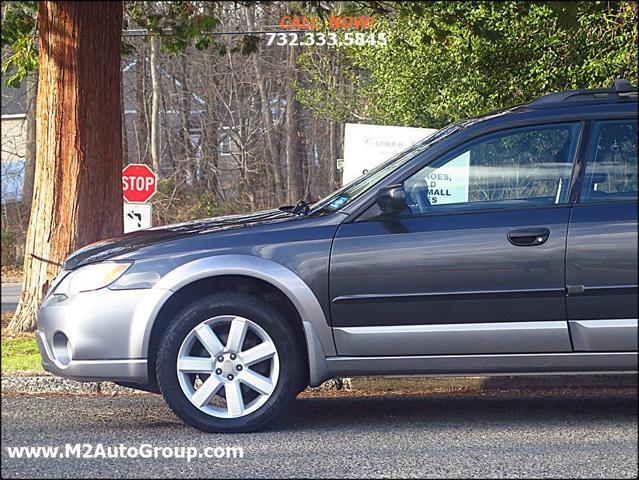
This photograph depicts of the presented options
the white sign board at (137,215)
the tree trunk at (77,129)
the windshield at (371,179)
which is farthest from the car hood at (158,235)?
the white sign board at (137,215)

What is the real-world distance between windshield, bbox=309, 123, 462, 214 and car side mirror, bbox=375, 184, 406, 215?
0.95 feet

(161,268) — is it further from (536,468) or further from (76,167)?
(76,167)

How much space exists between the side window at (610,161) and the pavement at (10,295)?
1031cm

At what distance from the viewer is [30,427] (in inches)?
252

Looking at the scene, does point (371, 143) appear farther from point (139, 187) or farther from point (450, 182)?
point (450, 182)

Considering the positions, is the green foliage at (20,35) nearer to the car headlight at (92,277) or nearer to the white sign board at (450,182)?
the car headlight at (92,277)

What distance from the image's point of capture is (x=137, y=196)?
13547 mm

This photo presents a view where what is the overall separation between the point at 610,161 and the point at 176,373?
8.57ft

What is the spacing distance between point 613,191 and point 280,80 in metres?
24.6

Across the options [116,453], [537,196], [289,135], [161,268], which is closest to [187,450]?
[116,453]

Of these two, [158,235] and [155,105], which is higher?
[155,105]

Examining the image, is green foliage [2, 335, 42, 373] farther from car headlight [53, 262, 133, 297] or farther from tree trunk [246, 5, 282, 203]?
tree trunk [246, 5, 282, 203]

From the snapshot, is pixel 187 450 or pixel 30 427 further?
pixel 30 427

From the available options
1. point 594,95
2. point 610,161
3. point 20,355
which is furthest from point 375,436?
point 20,355
